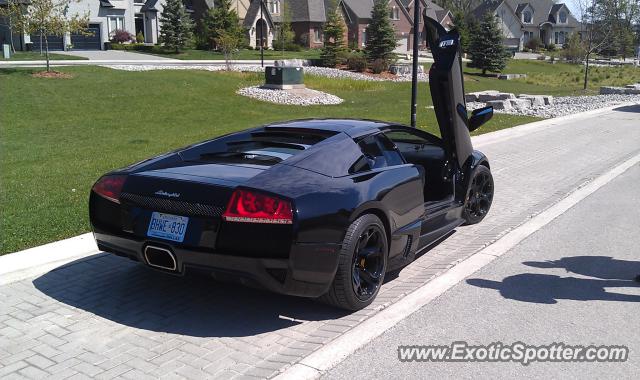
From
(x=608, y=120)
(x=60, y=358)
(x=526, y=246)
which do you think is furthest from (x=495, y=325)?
(x=608, y=120)

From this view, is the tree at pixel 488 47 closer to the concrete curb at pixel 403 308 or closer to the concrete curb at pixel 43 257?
the concrete curb at pixel 403 308

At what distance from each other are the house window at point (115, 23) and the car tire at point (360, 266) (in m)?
51.9

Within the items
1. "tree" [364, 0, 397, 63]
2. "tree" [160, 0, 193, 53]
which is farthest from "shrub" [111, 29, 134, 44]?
"tree" [364, 0, 397, 63]

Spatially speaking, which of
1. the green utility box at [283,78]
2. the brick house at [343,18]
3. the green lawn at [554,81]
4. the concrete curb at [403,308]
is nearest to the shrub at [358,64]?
the green lawn at [554,81]

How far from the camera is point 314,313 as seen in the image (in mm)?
4832

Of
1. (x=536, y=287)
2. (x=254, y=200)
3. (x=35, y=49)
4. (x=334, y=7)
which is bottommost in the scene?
(x=536, y=287)

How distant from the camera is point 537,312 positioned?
4.89 meters

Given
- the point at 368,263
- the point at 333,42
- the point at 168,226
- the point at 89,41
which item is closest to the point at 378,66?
the point at 333,42

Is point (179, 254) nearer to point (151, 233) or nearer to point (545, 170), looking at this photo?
point (151, 233)

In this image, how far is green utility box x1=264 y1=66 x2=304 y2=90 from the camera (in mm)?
24275

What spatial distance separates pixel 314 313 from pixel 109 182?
1919mm

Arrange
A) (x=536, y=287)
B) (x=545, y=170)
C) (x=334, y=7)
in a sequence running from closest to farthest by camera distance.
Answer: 1. (x=536, y=287)
2. (x=545, y=170)
3. (x=334, y=7)

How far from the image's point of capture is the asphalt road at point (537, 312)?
3979mm

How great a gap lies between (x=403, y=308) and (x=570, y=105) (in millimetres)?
24475
